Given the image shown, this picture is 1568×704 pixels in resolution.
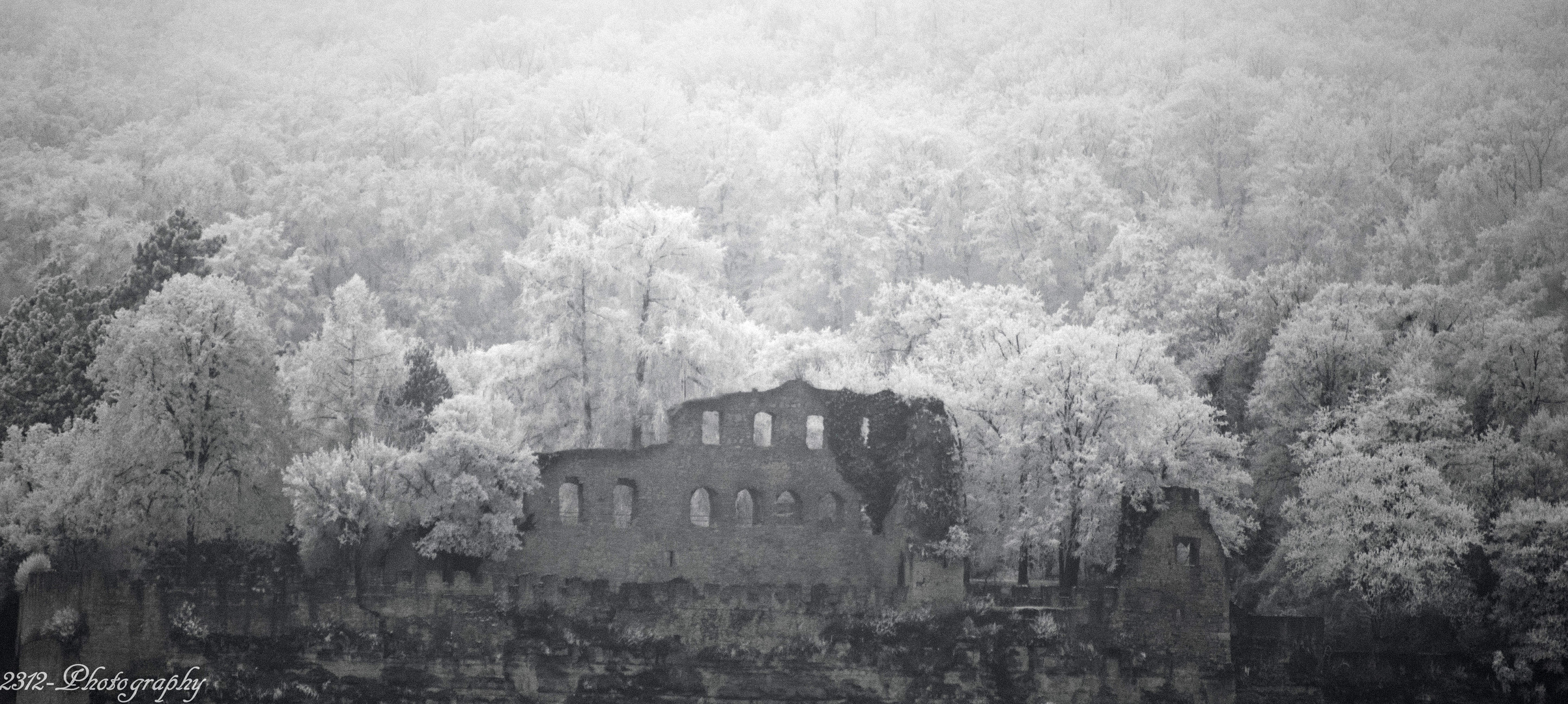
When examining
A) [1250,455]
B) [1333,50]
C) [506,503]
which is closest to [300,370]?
[506,503]

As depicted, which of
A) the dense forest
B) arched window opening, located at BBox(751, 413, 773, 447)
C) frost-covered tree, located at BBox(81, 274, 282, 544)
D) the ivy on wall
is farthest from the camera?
arched window opening, located at BBox(751, 413, 773, 447)

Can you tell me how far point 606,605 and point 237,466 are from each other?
12.4 metres

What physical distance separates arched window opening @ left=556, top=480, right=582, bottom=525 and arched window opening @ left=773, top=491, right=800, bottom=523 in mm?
5633

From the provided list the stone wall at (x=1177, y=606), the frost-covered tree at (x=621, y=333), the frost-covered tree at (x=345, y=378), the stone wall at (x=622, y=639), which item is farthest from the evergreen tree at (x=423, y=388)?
the stone wall at (x=1177, y=606)

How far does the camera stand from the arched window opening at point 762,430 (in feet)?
210

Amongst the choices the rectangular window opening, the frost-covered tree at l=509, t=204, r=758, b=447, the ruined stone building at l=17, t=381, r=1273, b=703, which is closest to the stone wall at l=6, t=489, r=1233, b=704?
the ruined stone building at l=17, t=381, r=1273, b=703

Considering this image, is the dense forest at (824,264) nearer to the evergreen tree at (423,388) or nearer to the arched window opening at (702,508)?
the evergreen tree at (423,388)

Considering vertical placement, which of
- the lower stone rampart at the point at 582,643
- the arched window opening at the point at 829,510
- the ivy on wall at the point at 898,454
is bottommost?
the lower stone rampart at the point at 582,643

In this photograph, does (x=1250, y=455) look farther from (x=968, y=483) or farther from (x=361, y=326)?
(x=361, y=326)

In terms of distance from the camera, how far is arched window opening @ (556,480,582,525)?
208 ft

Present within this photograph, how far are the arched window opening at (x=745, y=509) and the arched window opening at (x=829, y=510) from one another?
183cm

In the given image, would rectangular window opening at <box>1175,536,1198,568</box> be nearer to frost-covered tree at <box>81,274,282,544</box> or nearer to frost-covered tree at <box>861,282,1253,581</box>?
frost-covered tree at <box>861,282,1253,581</box>

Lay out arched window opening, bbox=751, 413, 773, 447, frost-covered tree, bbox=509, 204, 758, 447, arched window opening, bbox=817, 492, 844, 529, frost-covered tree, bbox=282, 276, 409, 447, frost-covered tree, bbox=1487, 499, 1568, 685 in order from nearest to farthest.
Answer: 1. frost-covered tree, bbox=1487, 499, 1568, 685
2. arched window opening, bbox=817, 492, 844, 529
3. arched window opening, bbox=751, 413, 773, 447
4. frost-covered tree, bbox=282, 276, 409, 447
5. frost-covered tree, bbox=509, 204, 758, 447

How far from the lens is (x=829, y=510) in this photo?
Answer: 63875 mm
